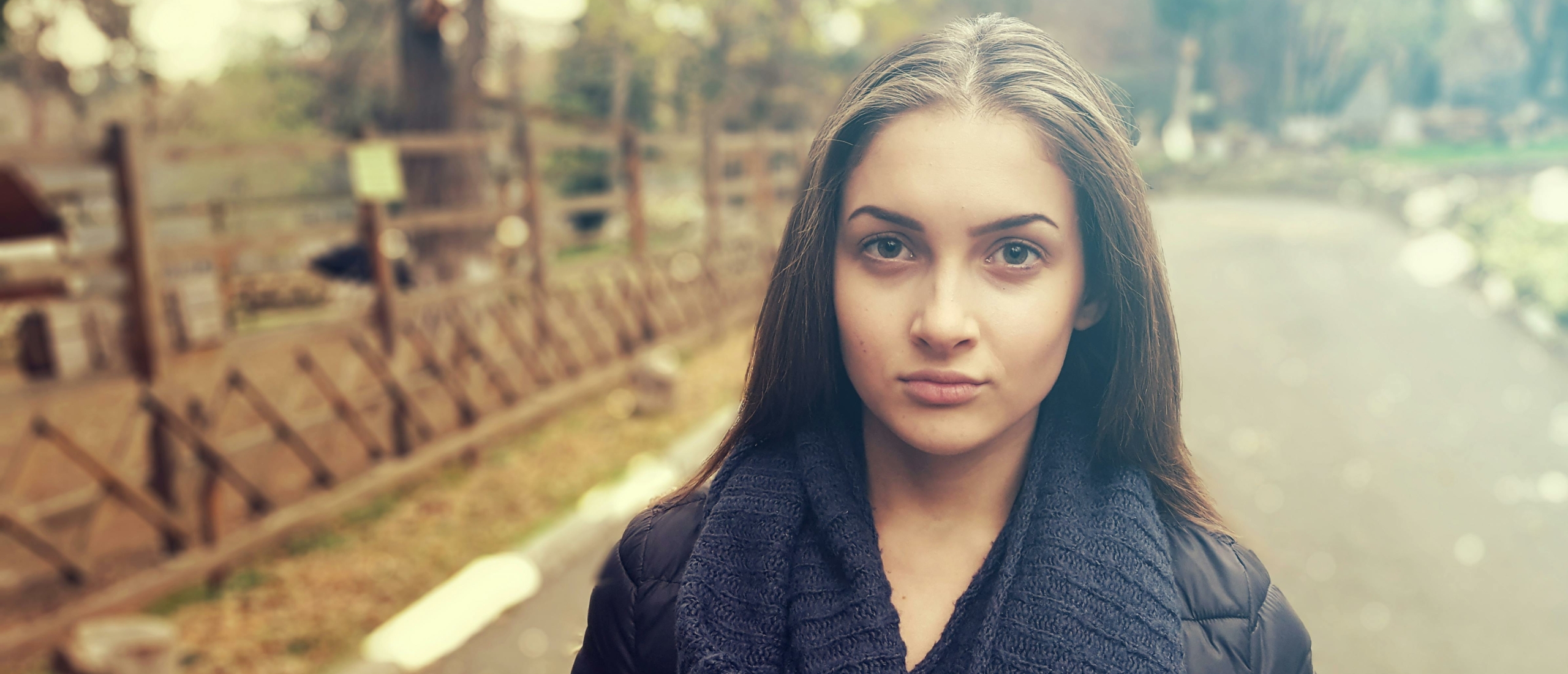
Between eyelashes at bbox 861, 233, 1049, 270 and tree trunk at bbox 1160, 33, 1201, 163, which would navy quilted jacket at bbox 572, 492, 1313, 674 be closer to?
eyelashes at bbox 861, 233, 1049, 270

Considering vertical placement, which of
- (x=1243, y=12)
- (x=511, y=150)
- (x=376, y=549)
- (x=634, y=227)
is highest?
(x=1243, y=12)

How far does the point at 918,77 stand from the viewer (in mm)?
1200

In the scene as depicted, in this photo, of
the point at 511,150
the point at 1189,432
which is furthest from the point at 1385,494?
the point at 511,150

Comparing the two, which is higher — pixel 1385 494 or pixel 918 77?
pixel 918 77

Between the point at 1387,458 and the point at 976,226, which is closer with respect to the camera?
the point at 976,226

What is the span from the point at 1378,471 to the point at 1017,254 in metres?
5.81

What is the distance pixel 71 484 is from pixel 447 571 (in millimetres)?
2688

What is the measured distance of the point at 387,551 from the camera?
17.1 feet

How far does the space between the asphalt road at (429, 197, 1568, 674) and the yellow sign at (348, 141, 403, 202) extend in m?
2.43

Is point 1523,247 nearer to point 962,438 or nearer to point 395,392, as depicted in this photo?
point 395,392

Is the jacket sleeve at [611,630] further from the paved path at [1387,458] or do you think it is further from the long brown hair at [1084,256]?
the paved path at [1387,458]

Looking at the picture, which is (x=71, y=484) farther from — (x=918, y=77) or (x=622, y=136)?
(x=918, y=77)

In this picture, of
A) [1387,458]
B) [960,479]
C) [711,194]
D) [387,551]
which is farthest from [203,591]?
[711,194]

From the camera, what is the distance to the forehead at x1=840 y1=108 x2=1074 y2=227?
1.14 meters
